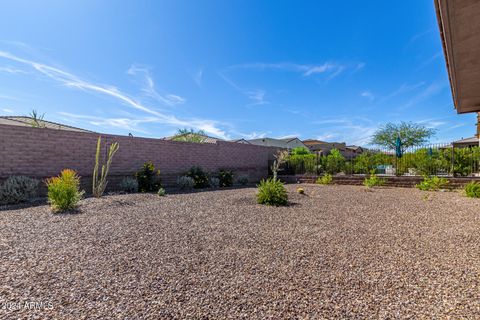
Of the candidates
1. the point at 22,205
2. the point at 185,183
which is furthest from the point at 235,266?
the point at 185,183

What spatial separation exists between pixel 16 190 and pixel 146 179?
146 inches

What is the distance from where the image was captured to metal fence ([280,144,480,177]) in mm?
11047

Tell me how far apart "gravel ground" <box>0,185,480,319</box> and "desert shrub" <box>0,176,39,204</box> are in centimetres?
135

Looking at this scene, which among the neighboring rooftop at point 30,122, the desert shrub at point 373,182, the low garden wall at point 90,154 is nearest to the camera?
the low garden wall at point 90,154

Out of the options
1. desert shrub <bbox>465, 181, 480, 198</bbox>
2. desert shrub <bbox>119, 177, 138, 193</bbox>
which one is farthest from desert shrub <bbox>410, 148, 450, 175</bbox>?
desert shrub <bbox>119, 177, 138, 193</bbox>

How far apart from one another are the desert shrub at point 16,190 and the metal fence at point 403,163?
12.8 m

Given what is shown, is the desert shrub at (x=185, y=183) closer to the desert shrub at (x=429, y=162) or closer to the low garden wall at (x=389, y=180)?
the low garden wall at (x=389, y=180)

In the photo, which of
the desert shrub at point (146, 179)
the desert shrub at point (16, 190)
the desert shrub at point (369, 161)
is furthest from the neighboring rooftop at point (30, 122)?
the desert shrub at point (369, 161)

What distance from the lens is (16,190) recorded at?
6234mm

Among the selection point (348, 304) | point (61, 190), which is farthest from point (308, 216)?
point (61, 190)

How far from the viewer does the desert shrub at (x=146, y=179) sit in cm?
912

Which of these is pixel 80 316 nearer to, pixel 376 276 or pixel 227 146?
pixel 376 276

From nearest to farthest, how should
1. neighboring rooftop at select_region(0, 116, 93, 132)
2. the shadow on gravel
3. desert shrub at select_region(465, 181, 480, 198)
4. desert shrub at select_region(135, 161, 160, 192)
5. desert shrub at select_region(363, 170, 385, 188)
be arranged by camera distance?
1. the shadow on gravel
2. desert shrub at select_region(465, 181, 480, 198)
3. desert shrub at select_region(135, 161, 160, 192)
4. neighboring rooftop at select_region(0, 116, 93, 132)
5. desert shrub at select_region(363, 170, 385, 188)

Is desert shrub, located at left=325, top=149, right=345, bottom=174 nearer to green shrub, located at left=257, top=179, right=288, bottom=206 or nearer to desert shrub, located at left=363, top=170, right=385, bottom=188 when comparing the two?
desert shrub, located at left=363, top=170, right=385, bottom=188
